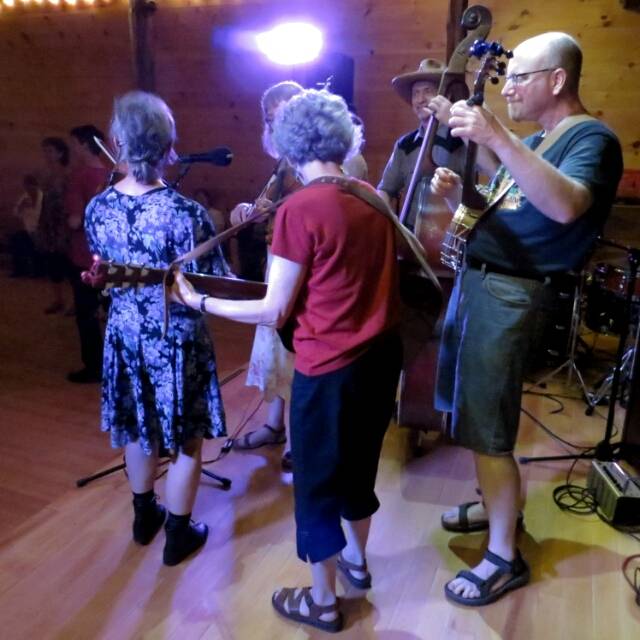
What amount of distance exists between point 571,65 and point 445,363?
2.86 feet

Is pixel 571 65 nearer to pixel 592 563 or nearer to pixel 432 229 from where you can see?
pixel 432 229

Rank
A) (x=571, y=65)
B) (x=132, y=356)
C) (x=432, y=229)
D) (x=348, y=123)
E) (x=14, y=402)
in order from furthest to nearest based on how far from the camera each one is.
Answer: (x=14, y=402) → (x=432, y=229) → (x=132, y=356) → (x=571, y=65) → (x=348, y=123)

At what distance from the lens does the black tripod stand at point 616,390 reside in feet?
7.39

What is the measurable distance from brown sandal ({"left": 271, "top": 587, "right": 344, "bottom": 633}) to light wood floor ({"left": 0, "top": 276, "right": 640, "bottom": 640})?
0.03m

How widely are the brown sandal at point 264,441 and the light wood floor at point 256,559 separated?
0.13 feet

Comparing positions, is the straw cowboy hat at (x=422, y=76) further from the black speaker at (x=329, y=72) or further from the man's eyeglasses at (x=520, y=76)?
the black speaker at (x=329, y=72)

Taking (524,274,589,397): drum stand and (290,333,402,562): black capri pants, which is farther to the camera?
(524,274,589,397): drum stand

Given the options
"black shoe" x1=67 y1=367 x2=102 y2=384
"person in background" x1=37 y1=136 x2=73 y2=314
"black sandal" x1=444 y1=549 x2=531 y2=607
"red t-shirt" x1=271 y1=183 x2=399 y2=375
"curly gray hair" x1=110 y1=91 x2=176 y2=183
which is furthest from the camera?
"person in background" x1=37 y1=136 x2=73 y2=314

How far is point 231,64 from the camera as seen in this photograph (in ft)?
16.5

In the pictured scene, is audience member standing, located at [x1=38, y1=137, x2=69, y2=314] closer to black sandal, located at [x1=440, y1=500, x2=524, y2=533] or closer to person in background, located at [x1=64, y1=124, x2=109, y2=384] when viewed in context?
person in background, located at [x1=64, y1=124, x2=109, y2=384]

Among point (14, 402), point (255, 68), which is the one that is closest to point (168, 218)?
point (14, 402)

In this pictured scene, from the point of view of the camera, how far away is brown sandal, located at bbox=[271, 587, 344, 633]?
161 centimetres

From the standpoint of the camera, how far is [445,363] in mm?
1779

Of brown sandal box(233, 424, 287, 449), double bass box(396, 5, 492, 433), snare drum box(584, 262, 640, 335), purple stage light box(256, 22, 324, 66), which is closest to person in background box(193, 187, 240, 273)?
purple stage light box(256, 22, 324, 66)
